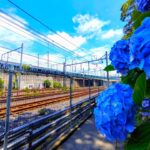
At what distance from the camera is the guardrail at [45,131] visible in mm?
4539

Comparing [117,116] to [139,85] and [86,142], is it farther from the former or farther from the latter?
[86,142]

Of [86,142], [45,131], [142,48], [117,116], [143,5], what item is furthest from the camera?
[86,142]

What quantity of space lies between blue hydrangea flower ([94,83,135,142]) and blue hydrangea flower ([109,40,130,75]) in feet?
0.51

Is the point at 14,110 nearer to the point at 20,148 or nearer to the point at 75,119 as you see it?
the point at 20,148

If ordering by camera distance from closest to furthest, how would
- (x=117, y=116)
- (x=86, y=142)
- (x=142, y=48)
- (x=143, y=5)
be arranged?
(x=142, y=48) → (x=117, y=116) → (x=143, y=5) → (x=86, y=142)

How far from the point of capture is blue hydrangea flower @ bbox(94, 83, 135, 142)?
0.63m

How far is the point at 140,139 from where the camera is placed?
612mm

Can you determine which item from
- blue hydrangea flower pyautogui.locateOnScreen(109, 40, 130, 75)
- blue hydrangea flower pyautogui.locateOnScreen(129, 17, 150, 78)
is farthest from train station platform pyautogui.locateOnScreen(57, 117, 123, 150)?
blue hydrangea flower pyautogui.locateOnScreen(129, 17, 150, 78)

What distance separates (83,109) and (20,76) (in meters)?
5.80

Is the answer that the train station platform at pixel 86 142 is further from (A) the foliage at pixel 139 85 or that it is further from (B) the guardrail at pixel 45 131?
(A) the foliage at pixel 139 85

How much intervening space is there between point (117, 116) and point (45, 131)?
5.43 metres

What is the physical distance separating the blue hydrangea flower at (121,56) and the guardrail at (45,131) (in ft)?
12.3

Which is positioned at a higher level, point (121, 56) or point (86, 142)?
point (121, 56)

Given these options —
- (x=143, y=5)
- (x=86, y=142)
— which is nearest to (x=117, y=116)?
(x=143, y=5)
